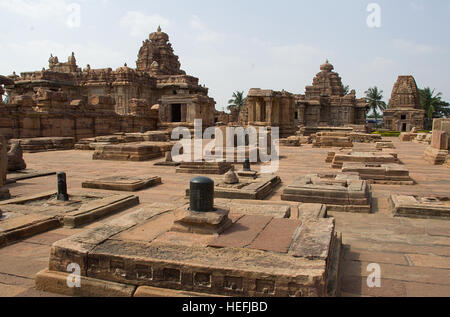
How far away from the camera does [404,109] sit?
1790 inches

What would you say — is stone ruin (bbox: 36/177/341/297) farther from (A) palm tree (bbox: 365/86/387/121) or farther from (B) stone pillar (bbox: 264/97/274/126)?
(A) palm tree (bbox: 365/86/387/121)

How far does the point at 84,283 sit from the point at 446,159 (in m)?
10.9

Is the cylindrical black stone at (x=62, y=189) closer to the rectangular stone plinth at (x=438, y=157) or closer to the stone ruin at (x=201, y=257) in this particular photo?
the stone ruin at (x=201, y=257)

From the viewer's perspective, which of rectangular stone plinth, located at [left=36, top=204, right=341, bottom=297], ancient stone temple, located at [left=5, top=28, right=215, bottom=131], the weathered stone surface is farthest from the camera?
ancient stone temple, located at [left=5, top=28, right=215, bottom=131]

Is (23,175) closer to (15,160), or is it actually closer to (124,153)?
(15,160)

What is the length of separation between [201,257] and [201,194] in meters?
0.73

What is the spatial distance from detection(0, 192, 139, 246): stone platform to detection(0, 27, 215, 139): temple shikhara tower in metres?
11.5

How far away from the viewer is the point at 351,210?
5281 millimetres

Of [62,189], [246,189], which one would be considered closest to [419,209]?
[246,189]

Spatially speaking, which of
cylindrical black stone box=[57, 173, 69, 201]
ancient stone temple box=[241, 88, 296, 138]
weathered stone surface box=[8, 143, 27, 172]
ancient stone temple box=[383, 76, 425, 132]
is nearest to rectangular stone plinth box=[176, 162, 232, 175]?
cylindrical black stone box=[57, 173, 69, 201]

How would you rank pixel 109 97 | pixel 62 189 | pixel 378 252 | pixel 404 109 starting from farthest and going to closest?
pixel 404 109
pixel 109 97
pixel 62 189
pixel 378 252

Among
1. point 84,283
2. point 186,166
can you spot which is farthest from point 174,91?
point 84,283

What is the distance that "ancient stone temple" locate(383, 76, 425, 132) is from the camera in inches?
1766
